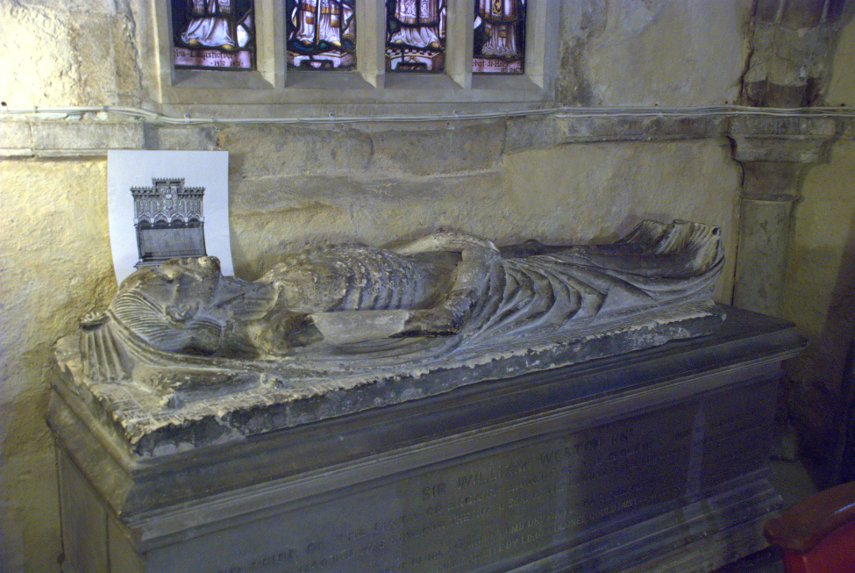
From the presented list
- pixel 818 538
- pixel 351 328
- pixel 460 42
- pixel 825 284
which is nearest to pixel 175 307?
pixel 351 328

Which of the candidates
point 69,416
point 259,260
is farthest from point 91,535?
point 259,260

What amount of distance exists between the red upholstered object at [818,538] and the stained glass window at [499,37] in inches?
78.7

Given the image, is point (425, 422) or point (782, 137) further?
point (782, 137)

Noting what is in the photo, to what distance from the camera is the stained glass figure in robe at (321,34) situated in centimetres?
275

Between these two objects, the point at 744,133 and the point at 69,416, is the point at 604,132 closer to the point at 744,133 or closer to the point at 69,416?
the point at 744,133

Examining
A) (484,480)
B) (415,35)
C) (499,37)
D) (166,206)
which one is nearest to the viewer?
(484,480)

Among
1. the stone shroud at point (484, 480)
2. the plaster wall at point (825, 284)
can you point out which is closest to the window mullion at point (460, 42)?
the stone shroud at point (484, 480)

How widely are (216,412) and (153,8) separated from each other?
127 cm

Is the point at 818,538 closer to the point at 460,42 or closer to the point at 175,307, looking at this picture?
the point at 175,307

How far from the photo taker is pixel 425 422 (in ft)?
7.22

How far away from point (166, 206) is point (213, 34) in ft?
1.91

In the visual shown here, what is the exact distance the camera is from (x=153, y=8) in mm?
2416

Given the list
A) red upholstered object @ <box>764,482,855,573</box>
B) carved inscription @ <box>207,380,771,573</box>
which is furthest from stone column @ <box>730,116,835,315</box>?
red upholstered object @ <box>764,482,855,573</box>

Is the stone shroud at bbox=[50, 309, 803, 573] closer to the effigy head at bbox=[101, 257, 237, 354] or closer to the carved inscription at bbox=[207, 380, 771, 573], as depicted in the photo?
the carved inscription at bbox=[207, 380, 771, 573]
